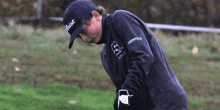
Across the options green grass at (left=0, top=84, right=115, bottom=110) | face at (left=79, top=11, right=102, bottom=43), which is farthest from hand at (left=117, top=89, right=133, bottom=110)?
green grass at (left=0, top=84, right=115, bottom=110)

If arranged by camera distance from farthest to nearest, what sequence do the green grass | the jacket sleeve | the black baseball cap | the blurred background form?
1. the blurred background
2. the green grass
3. the black baseball cap
4. the jacket sleeve

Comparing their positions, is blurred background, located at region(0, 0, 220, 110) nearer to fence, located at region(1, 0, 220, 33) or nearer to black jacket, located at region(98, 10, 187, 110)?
fence, located at region(1, 0, 220, 33)

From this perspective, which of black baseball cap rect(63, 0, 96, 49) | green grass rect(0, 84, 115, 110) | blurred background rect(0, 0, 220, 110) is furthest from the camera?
blurred background rect(0, 0, 220, 110)

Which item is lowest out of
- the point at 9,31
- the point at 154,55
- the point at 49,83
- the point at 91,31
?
the point at 49,83

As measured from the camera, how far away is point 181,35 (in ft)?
29.6

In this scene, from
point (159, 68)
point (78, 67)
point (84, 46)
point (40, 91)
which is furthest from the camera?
point (84, 46)

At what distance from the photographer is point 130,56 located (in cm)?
190

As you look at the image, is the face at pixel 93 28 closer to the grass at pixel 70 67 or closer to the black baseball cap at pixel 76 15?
the black baseball cap at pixel 76 15

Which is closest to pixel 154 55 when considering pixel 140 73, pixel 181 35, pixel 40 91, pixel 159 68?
pixel 159 68

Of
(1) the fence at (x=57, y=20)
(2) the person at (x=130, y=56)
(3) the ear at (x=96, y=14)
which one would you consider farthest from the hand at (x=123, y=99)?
(1) the fence at (x=57, y=20)

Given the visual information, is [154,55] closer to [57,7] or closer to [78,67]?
[78,67]

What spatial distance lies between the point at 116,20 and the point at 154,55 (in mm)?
399

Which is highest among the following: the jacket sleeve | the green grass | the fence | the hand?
the jacket sleeve

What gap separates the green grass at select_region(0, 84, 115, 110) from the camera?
171 inches
